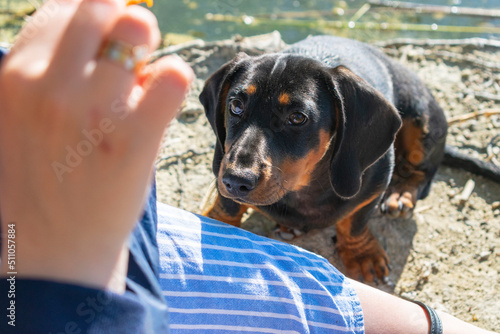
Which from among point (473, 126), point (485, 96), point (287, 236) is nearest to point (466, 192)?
point (473, 126)

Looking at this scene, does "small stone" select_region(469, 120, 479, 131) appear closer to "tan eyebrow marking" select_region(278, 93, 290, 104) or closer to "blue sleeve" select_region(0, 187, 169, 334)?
"tan eyebrow marking" select_region(278, 93, 290, 104)

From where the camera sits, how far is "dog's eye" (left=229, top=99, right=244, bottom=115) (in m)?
2.62

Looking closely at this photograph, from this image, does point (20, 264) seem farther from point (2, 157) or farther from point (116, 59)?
point (116, 59)

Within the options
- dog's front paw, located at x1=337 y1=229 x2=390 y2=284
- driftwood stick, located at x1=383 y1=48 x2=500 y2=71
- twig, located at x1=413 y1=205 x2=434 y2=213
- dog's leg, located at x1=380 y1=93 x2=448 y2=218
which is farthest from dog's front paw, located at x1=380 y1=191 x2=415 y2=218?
driftwood stick, located at x1=383 y1=48 x2=500 y2=71

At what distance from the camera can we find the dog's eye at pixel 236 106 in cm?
262

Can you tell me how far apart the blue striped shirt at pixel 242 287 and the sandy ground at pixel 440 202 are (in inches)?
53.3

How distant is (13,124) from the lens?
2.68 feet

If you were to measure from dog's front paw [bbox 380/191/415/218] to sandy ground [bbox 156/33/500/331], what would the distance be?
96 millimetres

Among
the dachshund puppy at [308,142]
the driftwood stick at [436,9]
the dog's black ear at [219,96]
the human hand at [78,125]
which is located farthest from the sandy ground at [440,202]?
the human hand at [78,125]

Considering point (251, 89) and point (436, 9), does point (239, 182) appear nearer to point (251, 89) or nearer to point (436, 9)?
point (251, 89)

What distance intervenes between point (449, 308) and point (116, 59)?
2.88m

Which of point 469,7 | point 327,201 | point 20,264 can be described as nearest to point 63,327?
point 20,264

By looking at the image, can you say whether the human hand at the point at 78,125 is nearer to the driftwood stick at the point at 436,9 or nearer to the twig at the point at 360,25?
the twig at the point at 360,25

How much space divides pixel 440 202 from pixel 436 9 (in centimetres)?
359
